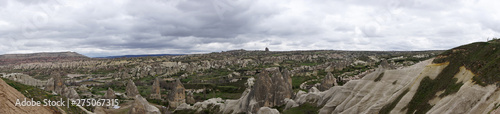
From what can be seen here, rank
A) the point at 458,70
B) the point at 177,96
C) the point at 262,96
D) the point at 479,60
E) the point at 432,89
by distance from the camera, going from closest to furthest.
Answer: the point at 479,60 → the point at 458,70 → the point at 432,89 → the point at 262,96 → the point at 177,96

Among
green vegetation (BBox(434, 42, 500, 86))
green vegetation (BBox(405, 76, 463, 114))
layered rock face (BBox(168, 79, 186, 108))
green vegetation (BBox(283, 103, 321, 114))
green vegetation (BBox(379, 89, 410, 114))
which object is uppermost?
green vegetation (BBox(434, 42, 500, 86))

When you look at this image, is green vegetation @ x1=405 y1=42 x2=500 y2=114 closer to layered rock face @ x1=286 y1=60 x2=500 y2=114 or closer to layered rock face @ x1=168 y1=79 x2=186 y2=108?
layered rock face @ x1=286 y1=60 x2=500 y2=114

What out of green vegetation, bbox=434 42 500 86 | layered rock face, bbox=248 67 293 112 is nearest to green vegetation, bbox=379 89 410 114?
green vegetation, bbox=434 42 500 86

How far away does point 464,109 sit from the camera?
16.8 meters

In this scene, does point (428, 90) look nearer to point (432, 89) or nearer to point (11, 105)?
point (432, 89)

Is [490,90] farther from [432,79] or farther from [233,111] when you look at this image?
[233,111]

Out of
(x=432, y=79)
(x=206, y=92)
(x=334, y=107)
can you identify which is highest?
(x=432, y=79)

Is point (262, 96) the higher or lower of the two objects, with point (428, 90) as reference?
lower

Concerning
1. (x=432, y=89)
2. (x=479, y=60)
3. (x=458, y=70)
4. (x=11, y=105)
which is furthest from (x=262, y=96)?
(x=11, y=105)

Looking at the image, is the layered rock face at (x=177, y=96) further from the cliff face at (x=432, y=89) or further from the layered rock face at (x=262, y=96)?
the cliff face at (x=432, y=89)

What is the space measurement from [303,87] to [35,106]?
76.1 m

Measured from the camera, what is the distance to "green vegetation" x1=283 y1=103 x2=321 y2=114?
3849 cm

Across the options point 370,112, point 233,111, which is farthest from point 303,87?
point 370,112

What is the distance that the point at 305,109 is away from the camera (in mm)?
40125
